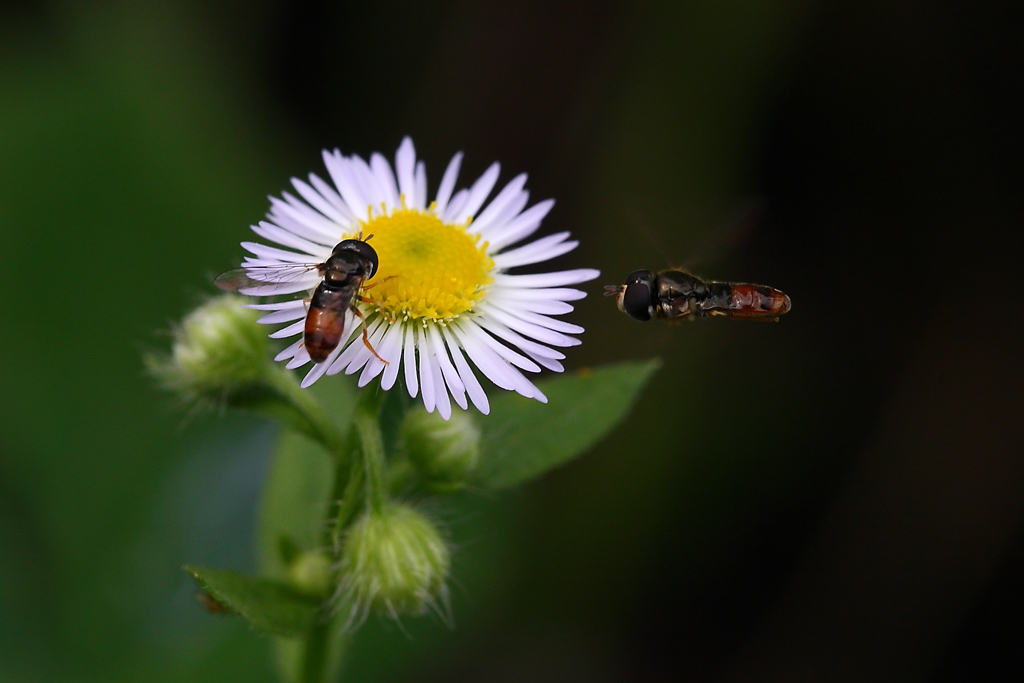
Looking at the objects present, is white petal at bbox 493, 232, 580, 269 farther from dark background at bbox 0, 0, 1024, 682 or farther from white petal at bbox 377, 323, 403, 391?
dark background at bbox 0, 0, 1024, 682

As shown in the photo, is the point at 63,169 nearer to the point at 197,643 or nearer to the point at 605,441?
the point at 197,643

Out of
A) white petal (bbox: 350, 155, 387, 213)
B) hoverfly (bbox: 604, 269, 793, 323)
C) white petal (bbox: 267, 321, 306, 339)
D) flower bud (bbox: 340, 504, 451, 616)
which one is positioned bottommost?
flower bud (bbox: 340, 504, 451, 616)

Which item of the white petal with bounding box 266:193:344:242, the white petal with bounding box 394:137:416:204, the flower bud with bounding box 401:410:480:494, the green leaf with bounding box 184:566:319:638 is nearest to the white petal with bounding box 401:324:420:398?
the flower bud with bounding box 401:410:480:494

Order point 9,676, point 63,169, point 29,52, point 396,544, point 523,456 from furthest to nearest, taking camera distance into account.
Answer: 1. point 29,52
2. point 63,169
3. point 9,676
4. point 523,456
5. point 396,544

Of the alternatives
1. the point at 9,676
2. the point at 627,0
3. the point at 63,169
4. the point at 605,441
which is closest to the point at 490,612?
the point at 605,441

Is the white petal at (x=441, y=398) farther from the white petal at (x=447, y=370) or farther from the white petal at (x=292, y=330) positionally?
the white petal at (x=292, y=330)

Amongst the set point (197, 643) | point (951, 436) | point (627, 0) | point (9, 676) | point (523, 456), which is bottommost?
point (9, 676)

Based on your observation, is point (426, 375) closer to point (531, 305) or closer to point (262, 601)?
point (531, 305)
